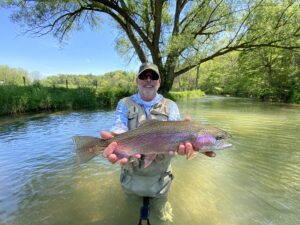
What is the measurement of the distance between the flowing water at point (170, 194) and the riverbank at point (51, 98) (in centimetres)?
749

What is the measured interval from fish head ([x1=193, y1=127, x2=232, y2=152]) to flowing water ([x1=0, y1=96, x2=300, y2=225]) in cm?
178

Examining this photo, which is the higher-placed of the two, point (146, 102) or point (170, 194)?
point (146, 102)

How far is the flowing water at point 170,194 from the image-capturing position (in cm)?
447

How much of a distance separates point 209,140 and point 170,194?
114 inches

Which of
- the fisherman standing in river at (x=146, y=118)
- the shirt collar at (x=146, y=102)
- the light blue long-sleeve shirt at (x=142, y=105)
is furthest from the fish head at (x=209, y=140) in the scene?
the shirt collar at (x=146, y=102)

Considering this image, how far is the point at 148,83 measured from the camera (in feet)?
11.3

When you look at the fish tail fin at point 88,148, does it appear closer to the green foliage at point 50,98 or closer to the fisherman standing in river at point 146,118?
the fisherman standing in river at point 146,118

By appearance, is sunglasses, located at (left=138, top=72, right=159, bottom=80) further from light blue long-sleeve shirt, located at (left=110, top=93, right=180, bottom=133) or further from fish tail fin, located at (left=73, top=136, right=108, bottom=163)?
fish tail fin, located at (left=73, top=136, right=108, bottom=163)

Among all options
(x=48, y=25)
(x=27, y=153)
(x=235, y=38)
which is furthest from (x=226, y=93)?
(x=27, y=153)

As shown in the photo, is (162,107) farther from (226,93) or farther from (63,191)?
(226,93)

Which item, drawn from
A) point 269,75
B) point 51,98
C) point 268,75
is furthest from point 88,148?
point 268,75

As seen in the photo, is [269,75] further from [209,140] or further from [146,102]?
[209,140]

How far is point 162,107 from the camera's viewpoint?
3520 mm

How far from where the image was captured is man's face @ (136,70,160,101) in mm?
3439
